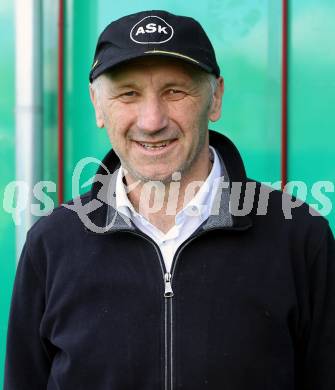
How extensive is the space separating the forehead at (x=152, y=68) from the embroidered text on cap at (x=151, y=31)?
0.05 metres

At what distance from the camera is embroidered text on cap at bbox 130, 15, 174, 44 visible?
185 cm

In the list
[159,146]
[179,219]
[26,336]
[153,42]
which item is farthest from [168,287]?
[153,42]

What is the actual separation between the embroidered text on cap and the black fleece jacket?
45cm

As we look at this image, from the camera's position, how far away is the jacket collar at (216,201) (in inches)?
74.9

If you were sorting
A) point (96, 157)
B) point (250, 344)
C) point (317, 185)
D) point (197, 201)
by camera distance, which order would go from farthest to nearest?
point (96, 157) < point (317, 185) < point (197, 201) < point (250, 344)

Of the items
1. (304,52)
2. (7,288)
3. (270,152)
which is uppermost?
(304,52)

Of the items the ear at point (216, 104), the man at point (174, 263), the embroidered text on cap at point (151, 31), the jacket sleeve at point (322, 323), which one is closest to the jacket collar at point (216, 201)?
the man at point (174, 263)

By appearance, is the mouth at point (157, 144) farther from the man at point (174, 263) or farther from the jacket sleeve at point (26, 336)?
the jacket sleeve at point (26, 336)

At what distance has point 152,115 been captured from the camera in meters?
1.84

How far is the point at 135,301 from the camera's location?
185 cm

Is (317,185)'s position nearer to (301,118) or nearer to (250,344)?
(301,118)

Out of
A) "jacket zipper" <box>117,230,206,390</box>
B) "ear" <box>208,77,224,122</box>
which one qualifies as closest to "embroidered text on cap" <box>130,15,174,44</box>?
"ear" <box>208,77,224,122</box>

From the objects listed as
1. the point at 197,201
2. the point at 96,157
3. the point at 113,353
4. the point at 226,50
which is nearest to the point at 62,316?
the point at 113,353

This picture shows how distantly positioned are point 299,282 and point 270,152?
1.21m
